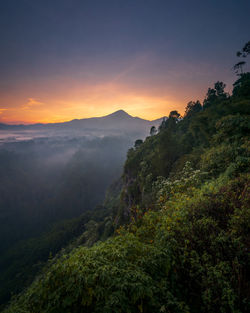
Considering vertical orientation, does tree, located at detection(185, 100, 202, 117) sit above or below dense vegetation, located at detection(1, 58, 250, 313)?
above

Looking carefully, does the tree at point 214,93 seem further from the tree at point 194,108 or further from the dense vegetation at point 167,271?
the dense vegetation at point 167,271

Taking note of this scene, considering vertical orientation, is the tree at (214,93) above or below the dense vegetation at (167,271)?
above

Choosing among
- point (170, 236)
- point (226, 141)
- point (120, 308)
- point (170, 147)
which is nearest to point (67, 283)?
point (120, 308)

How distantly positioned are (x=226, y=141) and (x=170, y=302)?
11.8m

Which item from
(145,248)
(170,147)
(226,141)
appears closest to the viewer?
(145,248)

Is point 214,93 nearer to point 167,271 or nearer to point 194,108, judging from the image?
point 194,108

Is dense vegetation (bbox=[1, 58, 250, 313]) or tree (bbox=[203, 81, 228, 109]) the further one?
tree (bbox=[203, 81, 228, 109])

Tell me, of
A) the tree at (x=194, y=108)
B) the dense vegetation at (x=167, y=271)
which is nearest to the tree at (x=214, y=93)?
the tree at (x=194, y=108)

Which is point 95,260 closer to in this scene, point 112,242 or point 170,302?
point 112,242

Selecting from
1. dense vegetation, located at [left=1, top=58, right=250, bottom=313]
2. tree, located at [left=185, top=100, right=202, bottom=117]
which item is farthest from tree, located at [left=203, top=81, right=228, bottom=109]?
dense vegetation, located at [left=1, top=58, right=250, bottom=313]

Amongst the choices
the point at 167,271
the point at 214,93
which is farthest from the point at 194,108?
the point at 167,271

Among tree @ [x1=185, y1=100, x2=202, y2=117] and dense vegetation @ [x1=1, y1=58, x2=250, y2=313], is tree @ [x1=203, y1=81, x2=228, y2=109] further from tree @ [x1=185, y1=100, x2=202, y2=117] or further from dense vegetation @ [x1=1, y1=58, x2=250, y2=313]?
dense vegetation @ [x1=1, y1=58, x2=250, y2=313]

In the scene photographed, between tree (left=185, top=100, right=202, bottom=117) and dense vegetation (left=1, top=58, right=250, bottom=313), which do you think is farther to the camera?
tree (left=185, top=100, right=202, bottom=117)

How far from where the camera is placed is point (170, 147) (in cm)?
2470
